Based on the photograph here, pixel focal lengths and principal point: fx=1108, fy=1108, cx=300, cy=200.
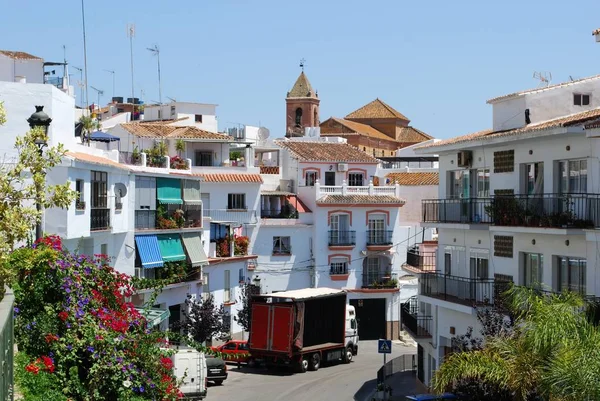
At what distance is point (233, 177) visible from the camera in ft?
225

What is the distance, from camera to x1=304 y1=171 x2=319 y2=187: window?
73.6m

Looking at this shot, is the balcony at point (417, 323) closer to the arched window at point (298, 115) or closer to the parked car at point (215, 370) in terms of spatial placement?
the parked car at point (215, 370)

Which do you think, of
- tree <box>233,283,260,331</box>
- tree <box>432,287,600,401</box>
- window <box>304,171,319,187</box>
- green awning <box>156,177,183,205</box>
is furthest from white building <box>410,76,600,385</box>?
window <box>304,171,319,187</box>

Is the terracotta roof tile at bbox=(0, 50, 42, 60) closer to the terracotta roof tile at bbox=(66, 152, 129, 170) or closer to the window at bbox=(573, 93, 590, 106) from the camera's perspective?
the terracotta roof tile at bbox=(66, 152, 129, 170)

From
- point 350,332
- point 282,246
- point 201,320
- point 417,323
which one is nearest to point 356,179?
point 282,246

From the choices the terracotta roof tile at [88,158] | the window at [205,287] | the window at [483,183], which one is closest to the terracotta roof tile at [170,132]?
the window at [205,287]

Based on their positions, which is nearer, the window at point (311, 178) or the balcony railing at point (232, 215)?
the balcony railing at point (232, 215)

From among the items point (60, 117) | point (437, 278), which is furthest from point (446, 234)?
point (60, 117)

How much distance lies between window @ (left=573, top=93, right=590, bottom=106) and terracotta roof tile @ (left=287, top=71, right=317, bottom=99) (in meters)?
105

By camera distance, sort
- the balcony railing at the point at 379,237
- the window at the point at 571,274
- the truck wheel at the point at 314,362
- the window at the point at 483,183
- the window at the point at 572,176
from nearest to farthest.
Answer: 1. the window at the point at 571,274
2. the window at the point at 572,176
3. the window at the point at 483,183
4. the truck wheel at the point at 314,362
5. the balcony railing at the point at 379,237

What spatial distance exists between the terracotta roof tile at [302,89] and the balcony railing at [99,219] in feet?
321

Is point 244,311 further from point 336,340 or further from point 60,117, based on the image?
point 60,117

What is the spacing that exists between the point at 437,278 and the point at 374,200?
1314 inches

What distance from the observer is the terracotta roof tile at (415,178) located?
7731cm
